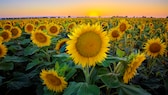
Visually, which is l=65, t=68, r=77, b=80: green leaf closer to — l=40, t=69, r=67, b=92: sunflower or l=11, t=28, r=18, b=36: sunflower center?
l=40, t=69, r=67, b=92: sunflower

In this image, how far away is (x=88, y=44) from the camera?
228cm

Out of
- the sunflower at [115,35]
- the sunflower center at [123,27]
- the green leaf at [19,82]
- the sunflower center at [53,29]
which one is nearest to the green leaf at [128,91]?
the green leaf at [19,82]

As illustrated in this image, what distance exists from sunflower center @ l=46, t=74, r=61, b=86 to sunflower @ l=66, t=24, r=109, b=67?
363mm

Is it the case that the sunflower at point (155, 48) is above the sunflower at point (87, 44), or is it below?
below

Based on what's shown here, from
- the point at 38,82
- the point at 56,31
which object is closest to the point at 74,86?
the point at 38,82

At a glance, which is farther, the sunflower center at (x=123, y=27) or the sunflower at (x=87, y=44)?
the sunflower center at (x=123, y=27)

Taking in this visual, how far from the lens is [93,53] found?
2350 mm

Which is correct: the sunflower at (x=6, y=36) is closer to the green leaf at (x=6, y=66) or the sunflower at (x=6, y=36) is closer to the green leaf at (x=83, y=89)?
the green leaf at (x=6, y=66)

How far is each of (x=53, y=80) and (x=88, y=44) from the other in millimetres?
634

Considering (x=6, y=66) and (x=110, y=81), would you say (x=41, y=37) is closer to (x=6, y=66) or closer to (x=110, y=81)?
(x=6, y=66)

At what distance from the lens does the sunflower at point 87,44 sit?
2.31m

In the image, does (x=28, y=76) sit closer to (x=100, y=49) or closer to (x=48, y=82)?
(x=48, y=82)

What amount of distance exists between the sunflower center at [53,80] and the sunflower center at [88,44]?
44 cm

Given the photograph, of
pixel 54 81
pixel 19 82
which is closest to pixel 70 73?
pixel 54 81
